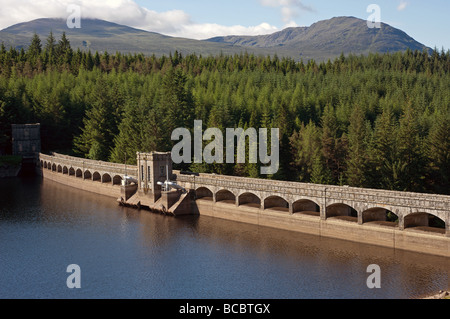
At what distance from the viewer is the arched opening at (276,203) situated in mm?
84625

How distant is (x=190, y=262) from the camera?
67125 mm

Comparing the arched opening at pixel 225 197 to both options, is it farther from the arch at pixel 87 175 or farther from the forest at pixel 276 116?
the arch at pixel 87 175

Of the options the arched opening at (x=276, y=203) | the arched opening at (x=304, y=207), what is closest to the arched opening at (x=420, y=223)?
the arched opening at (x=304, y=207)

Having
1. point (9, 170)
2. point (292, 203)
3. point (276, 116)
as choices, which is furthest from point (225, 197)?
point (9, 170)

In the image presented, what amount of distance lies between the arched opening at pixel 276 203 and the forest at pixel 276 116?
30.4ft

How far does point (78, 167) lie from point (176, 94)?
34.9 metres

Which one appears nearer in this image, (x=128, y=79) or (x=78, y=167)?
(x=78, y=167)

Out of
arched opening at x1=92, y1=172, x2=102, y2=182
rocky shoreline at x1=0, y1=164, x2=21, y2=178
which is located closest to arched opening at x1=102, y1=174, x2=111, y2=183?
arched opening at x1=92, y1=172, x2=102, y2=182

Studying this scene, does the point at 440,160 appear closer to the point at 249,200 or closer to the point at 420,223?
the point at 420,223

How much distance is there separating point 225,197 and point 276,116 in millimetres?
42946

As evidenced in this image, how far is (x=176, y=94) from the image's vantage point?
14400 cm
